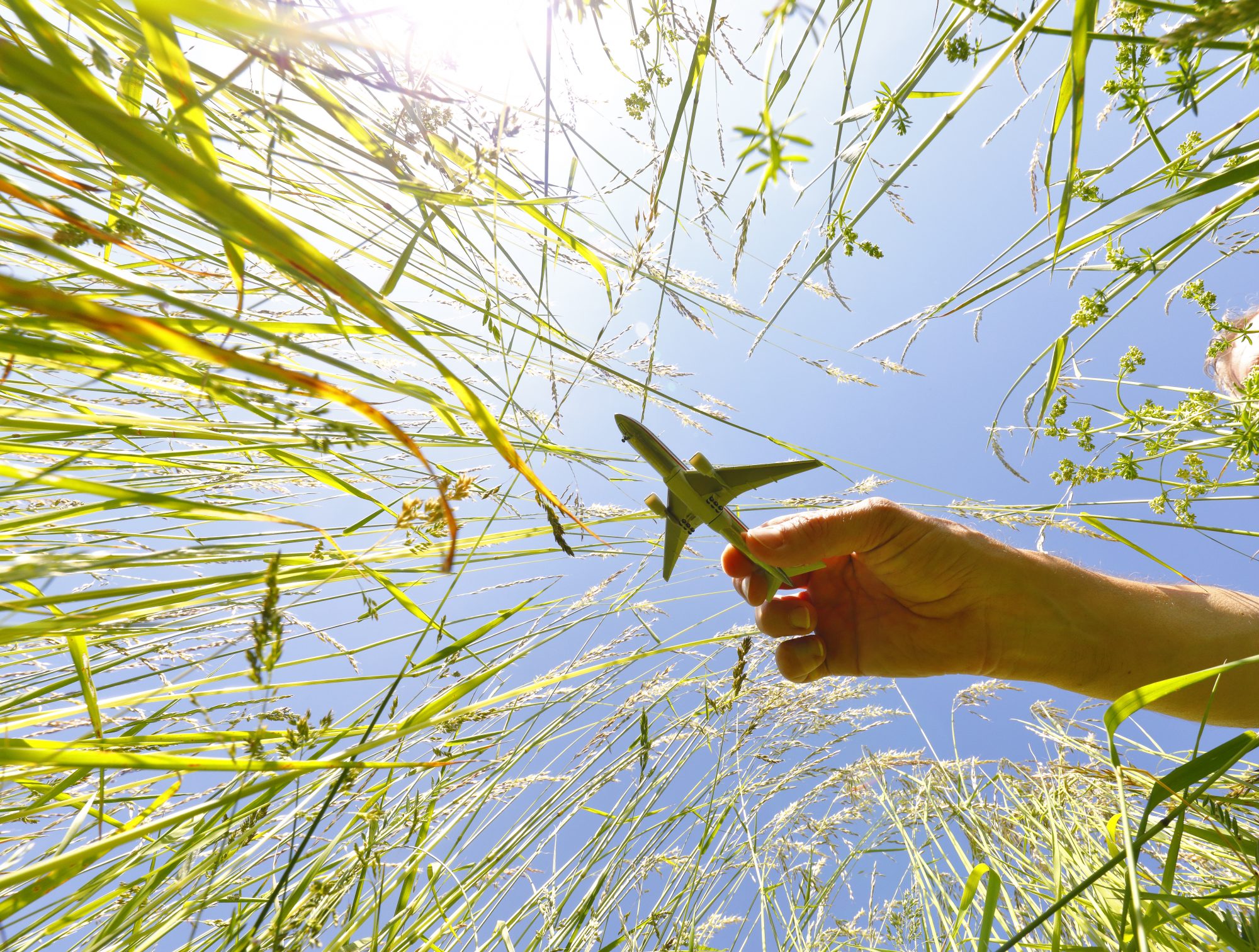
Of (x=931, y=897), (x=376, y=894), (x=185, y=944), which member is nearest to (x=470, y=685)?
(x=376, y=894)

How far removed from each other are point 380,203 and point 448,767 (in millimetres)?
1446

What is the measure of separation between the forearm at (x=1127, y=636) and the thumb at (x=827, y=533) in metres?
0.68

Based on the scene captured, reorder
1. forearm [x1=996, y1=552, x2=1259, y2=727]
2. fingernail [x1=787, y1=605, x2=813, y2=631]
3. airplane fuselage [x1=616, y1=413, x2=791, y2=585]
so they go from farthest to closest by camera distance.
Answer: fingernail [x1=787, y1=605, x2=813, y2=631] < forearm [x1=996, y1=552, x2=1259, y2=727] < airplane fuselage [x1=616, y1=413, x2=791, y2=585]

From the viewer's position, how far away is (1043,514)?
183cm

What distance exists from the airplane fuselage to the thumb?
0.25m

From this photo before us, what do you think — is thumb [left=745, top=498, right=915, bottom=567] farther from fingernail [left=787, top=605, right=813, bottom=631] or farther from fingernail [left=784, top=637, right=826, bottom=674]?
fingernail [left=784, top=637, right=826, bottom=674]

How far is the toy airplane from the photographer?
5.75 feet

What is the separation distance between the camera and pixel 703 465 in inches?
73.5

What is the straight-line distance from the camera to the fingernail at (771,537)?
85.0 inches

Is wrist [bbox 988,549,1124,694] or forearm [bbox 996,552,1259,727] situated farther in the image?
wrist [bbox 988,549,1124,694]

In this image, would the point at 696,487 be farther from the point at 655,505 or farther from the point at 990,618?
the point at 990,618

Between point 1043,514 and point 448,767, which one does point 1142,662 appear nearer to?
point 1043,514

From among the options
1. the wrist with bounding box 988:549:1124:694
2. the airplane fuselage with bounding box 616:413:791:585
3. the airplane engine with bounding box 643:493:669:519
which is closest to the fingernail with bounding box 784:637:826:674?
the airplane fuselage with bounding box 616:413:791:585

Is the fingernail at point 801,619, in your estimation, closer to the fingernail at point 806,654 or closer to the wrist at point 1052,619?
the fingernail at point 806,654
